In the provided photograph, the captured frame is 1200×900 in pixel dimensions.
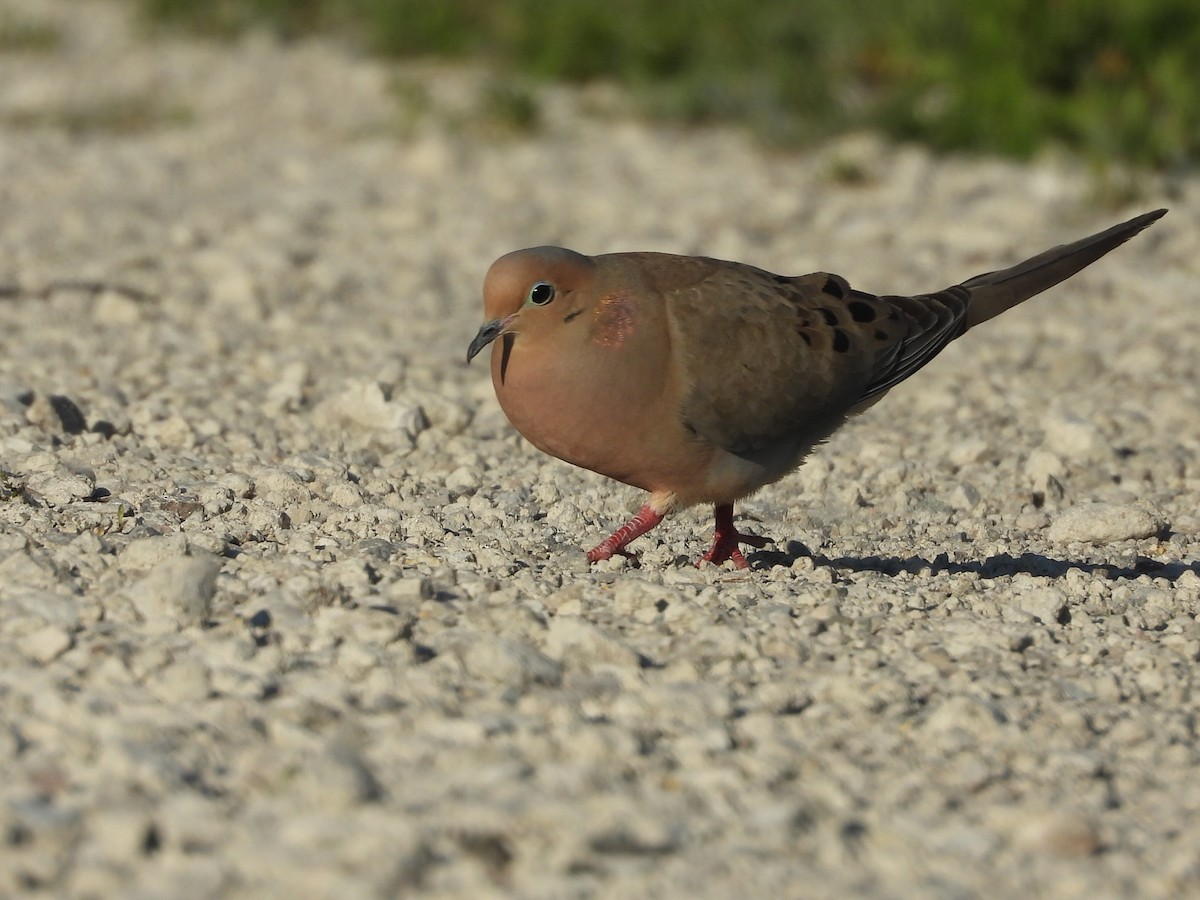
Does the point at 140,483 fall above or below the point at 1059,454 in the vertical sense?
below

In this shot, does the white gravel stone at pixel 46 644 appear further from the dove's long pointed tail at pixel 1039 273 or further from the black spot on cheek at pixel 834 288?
the dove's long pointed tail at pixel 1039 273

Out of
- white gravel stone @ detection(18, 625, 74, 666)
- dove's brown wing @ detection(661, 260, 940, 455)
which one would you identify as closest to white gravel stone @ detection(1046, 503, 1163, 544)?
dove's brown wing @ detection(661, 260, 940, 455)

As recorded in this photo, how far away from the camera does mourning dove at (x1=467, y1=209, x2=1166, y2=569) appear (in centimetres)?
439

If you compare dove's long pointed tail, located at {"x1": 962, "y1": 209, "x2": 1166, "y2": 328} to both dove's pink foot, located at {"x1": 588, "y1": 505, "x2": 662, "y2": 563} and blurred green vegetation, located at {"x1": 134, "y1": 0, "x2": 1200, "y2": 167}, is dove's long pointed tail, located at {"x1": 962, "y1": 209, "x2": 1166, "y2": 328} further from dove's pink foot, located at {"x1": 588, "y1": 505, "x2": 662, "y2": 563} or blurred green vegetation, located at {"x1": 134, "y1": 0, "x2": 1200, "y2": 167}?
blurred green vegetation, located at {"x1": 134, "y1": 0, "x2": 1200, "y2": 167}

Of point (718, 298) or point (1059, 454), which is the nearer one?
point (718, 298)

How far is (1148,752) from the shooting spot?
3.57 m

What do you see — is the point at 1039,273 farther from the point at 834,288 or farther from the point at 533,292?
the point at 533,292

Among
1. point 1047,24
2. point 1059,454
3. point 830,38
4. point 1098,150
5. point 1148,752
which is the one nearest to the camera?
point 1148,752

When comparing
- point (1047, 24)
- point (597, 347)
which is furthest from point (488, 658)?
point (1047, 24)

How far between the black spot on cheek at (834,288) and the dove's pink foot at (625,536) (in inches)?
36.1

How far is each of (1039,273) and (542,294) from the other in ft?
5.39

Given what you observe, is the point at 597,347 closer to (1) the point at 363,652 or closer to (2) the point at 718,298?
(2) the point at 718,298

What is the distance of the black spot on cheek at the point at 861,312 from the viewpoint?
498cm

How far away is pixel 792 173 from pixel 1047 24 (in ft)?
5.40
